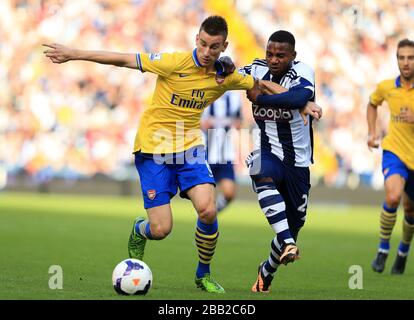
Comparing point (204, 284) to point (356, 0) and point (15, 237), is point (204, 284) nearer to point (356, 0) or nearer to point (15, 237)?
point (15, 237)

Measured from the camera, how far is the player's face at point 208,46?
7215mm

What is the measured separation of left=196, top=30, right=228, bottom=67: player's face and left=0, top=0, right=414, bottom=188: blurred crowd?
55.6 ft

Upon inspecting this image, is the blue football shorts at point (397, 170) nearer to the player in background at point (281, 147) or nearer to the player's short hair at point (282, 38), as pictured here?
the player in background at point (281, 147)

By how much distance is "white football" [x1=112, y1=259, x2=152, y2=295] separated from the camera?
6.53 meters

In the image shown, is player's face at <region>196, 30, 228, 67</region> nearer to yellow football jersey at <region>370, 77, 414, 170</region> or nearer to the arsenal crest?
the arsenal crest

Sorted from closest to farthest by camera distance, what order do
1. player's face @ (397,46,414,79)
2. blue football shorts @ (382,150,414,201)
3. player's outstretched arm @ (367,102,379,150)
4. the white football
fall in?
1. the white football
2. player's face @ (397,46,414,79)
3. blue football shorts @ (382,150,414,201)
4. player's outstretched arm @ (367,102,379,150)

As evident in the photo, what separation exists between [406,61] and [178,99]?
10.9 ft

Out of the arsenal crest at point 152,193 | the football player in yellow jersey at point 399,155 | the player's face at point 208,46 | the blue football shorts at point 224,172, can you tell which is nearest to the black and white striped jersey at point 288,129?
the player's face at point 208,46

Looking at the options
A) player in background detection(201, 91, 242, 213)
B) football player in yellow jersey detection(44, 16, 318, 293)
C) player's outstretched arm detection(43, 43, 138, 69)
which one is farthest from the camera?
player in background detection(201, 91, 242, 213)

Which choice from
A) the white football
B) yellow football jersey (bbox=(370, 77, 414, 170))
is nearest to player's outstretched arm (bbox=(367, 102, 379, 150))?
yellow football jersey (bbox=(370, 77, 414, 170))

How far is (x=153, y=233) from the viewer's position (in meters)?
7.51
